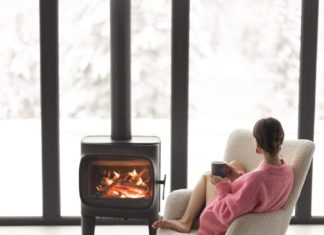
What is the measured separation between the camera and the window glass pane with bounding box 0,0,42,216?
13.9 ft

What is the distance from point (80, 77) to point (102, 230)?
3.70 ft

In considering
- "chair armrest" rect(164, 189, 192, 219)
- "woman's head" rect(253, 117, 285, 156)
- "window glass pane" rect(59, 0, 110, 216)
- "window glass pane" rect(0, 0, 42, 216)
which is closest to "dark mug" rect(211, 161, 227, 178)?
"woman's head" rect(253, 117, 285, 156)

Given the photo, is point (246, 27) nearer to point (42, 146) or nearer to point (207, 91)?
point (207, 91)

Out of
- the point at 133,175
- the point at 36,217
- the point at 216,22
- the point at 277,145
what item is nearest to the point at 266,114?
the point at 216,22

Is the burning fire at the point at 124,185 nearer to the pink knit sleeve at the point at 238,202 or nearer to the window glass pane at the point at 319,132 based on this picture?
the pink knit sleeve at the point at 238,202

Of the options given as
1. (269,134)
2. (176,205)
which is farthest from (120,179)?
(269,134)

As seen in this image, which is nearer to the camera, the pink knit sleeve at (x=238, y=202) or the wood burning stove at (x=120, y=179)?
the pink knit sleeve at (x=238, y=202)

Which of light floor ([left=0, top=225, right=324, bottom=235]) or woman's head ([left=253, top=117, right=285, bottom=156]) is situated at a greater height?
woman's head ([left=253, top=117, right=285, bottom=156])

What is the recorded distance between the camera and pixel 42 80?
13.8ft

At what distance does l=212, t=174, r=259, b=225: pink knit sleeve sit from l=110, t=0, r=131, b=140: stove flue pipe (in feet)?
3.13

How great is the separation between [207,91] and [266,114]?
0.48 metres

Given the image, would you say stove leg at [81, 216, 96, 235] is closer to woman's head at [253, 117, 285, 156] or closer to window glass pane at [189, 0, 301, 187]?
window glass pane at [189, 0, 301, 187]

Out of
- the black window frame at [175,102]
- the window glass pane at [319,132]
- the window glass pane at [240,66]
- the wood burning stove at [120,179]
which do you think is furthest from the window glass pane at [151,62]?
the window glass pane at [319,132]

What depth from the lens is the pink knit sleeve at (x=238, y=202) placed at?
9.45ft
